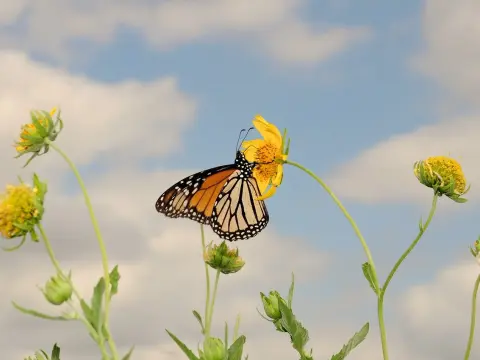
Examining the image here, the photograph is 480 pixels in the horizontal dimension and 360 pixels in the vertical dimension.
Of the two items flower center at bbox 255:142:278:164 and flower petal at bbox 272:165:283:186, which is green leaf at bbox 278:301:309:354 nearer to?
flower petal at bbox 272:165:283:186

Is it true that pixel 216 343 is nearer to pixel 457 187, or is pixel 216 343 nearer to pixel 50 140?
pixel 50 140

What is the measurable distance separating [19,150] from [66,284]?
107 cm

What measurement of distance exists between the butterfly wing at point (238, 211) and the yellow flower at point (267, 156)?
65 cm

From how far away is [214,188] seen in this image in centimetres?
496

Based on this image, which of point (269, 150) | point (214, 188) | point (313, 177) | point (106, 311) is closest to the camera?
point (106, 311)

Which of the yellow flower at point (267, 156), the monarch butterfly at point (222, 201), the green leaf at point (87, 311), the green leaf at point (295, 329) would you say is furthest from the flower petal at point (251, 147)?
the green leaf at point (87, 311)

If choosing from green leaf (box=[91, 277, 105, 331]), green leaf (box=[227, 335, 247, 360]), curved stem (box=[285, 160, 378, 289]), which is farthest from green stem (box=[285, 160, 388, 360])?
green leaf (box=[91, 277, 105, 331])

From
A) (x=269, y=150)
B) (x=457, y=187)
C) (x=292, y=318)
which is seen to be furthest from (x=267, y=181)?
(x=457, y=187)

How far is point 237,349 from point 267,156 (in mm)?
1328

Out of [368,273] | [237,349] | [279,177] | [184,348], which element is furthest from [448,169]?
[184,348]

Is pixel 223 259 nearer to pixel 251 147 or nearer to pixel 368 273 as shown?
pixel 251 147

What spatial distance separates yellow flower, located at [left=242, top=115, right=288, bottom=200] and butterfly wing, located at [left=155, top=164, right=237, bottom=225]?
0.80 meters

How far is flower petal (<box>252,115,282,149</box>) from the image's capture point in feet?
12.8

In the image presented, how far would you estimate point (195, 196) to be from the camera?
15.9 ft
